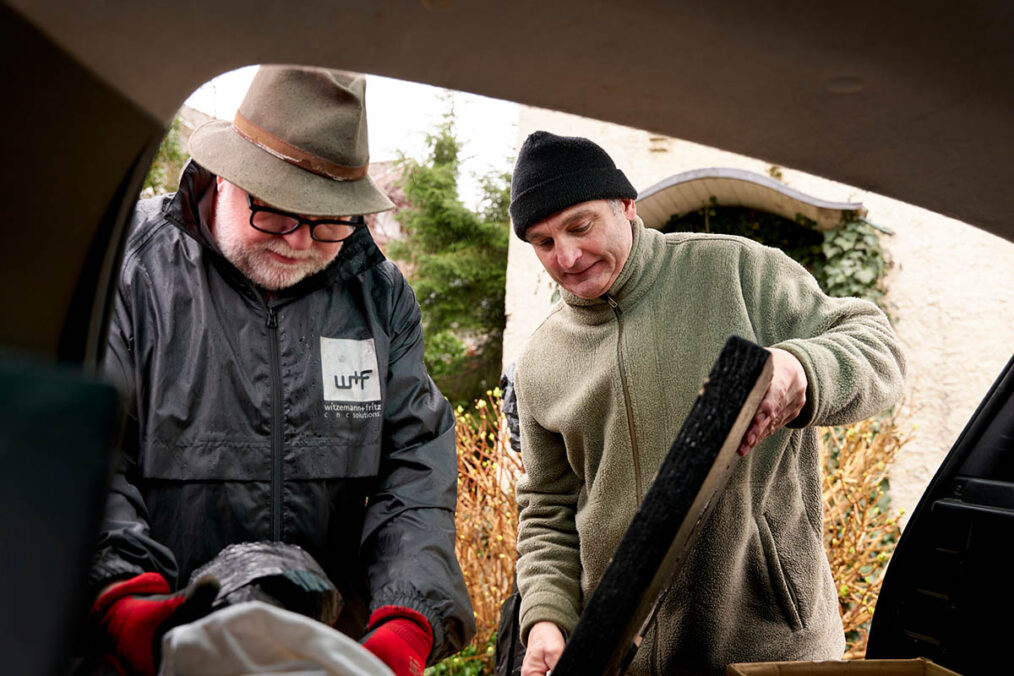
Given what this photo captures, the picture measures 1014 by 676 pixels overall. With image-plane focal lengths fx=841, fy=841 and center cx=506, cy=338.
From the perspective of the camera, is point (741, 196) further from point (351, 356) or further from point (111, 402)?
point (111, 402)

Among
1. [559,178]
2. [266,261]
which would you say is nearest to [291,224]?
[266,261]

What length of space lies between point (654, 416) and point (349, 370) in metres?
0.81

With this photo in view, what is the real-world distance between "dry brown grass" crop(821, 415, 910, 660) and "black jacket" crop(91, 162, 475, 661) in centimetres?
322

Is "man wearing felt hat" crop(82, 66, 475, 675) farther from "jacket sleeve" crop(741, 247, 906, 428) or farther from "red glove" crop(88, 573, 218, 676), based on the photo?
"jacket sleeve" crop(741, 247, 906, 428)

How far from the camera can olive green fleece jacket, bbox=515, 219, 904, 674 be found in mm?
2045

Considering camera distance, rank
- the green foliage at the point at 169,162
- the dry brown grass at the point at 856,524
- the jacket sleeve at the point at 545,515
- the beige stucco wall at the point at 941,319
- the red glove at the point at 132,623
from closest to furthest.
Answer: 1. the red glove at the point at 132,623
2. the jacket sleeve at the point at 545,515
3. the dry brown grass at the point at 856,524
4. the beige stucco wall at the point at 941,319
5. the green foliage at the point at 169,162

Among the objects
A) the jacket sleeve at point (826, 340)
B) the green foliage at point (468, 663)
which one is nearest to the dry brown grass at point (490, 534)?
the green foliage at point (468, 663)

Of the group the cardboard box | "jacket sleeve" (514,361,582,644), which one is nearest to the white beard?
"jacket sleeve" (514,361,582,644)

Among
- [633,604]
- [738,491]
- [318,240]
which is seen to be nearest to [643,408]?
[738,491]

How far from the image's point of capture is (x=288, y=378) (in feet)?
7.13

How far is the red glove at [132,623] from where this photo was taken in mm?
1263

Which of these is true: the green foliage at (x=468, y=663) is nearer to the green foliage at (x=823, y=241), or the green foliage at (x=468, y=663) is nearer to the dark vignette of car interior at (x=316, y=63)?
the green foliage at (x=823, y=241)

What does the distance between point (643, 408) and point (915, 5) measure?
144 cm

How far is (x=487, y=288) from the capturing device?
12.0 meters
